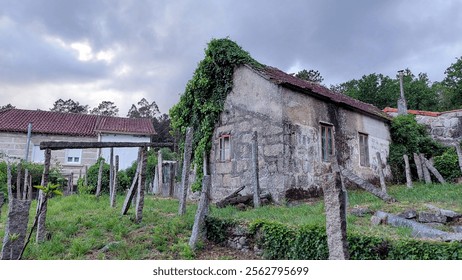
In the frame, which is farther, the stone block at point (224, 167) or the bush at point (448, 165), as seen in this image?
the bush at point (448, 165)

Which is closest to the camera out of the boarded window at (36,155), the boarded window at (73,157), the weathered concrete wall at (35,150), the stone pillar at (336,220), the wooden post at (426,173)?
the stone pillar at (336,220)

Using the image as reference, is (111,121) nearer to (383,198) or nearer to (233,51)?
(233,51)

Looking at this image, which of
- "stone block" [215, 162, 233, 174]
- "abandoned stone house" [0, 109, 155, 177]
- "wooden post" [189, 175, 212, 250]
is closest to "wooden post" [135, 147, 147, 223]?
"wooden post" [189, 175, 212, 250]

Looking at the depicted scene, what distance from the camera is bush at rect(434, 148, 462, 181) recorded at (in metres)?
15.9

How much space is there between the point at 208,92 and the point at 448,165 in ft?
39.4

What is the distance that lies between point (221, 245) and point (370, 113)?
1118cm

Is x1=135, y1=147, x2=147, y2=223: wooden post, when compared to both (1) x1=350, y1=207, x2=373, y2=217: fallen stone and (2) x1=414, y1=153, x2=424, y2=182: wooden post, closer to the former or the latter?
(1) x1=350, y1=207, x2=373, y2=217: fallen stone

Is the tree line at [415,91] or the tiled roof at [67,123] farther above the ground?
the tree line at [415,91]

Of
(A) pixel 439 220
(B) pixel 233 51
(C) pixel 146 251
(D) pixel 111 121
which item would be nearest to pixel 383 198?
(A) pixel 439 220

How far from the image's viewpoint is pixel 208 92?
47.9ft

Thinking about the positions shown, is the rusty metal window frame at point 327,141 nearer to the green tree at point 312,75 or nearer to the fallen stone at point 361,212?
the fallen stone at point 361,212

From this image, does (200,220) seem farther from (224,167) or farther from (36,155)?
(36,155)

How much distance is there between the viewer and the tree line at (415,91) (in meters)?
30.1

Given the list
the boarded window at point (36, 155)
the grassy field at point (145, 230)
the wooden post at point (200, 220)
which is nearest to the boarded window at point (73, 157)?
the boarded window at point (36, 155)
